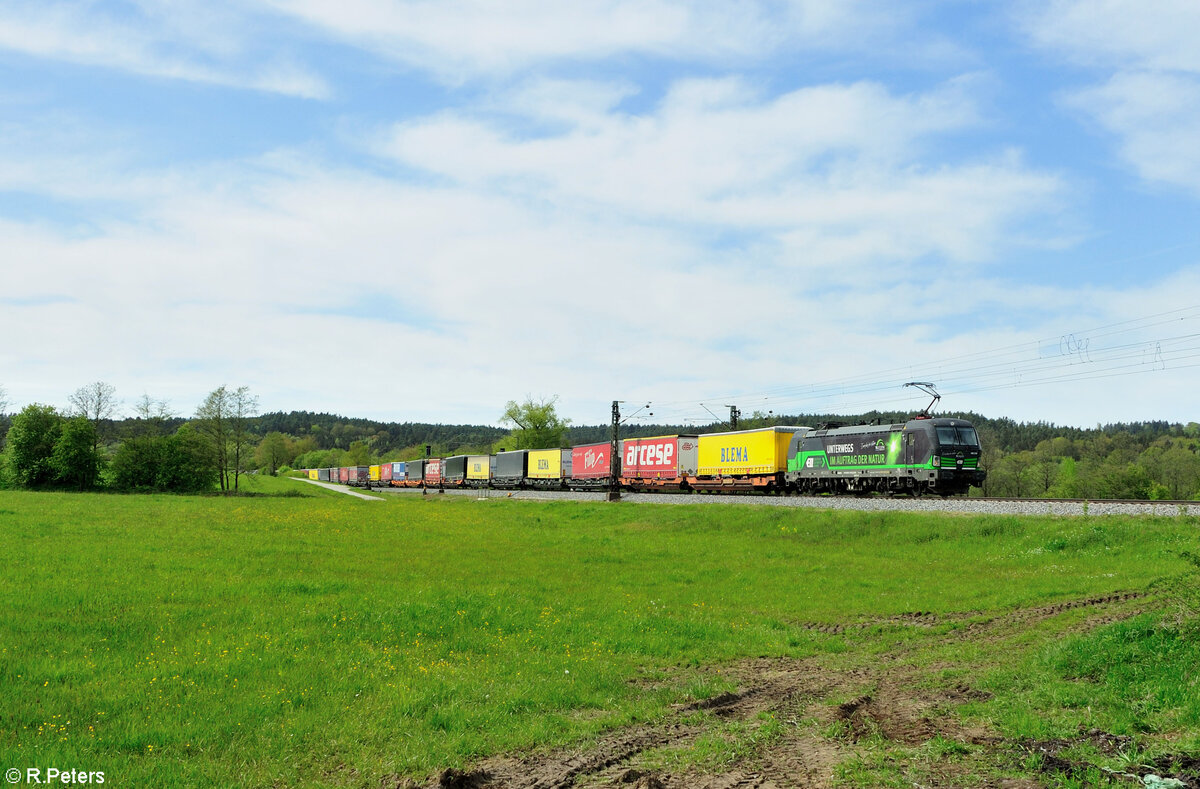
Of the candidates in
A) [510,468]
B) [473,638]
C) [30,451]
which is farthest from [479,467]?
[473,638]

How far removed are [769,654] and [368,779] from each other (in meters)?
7.61

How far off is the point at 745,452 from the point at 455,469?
5545 centimetres

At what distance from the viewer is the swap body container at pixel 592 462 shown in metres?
61.0

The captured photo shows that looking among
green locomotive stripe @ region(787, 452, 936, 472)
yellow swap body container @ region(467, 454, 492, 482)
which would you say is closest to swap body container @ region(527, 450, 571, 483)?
yellow swap body container @ region(467, 454, 492, 482)

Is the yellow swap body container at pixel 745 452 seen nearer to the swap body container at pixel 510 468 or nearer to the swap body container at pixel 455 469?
the swap body container at pixel 510 468

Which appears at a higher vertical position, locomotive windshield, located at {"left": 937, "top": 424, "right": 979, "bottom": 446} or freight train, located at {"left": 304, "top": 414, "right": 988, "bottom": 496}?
locomotive windshield, located at {"left": 937, "top": 424, "right": 979, "bottom": 446}

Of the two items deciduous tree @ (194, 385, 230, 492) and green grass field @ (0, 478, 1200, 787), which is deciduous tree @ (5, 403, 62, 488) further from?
green grass field @ (0, 478, 1200, 787)

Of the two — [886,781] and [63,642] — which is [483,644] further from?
[886,781]

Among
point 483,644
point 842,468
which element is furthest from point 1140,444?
point 483,644

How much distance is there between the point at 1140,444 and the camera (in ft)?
357

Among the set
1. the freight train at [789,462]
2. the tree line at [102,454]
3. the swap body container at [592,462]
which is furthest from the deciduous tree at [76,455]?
the swap body container at [592,462]

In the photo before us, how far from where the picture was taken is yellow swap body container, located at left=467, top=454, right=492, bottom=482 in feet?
279

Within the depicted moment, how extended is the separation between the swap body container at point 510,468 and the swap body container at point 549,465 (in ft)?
3.95

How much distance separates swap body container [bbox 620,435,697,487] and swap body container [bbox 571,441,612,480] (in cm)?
140
